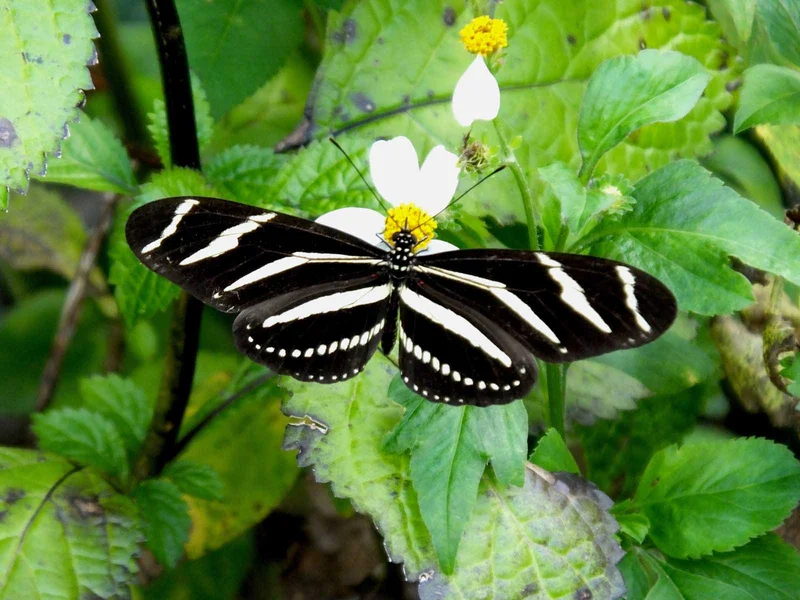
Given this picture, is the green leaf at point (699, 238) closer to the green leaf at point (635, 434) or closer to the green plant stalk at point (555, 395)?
the green plant stalk at point (555, 395)

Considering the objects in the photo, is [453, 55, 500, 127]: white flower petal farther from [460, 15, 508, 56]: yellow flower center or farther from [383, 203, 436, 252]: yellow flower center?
Result: [383, 203, 436, 252]: yellow flower center

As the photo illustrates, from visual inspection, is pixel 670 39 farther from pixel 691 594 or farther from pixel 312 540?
pixel 312 540

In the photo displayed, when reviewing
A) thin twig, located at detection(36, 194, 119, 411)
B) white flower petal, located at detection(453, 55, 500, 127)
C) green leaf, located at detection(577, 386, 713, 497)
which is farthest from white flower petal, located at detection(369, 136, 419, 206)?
thin twig, located at detection(36, 194, 119, 411)

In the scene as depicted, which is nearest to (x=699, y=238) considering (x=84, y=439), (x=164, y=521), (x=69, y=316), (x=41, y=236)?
(x=164, y=521)

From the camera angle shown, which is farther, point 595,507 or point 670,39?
point 670,39

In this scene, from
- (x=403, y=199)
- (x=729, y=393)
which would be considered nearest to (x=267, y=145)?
(x=403, y=199)

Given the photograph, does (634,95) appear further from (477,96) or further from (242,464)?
(242,464)
